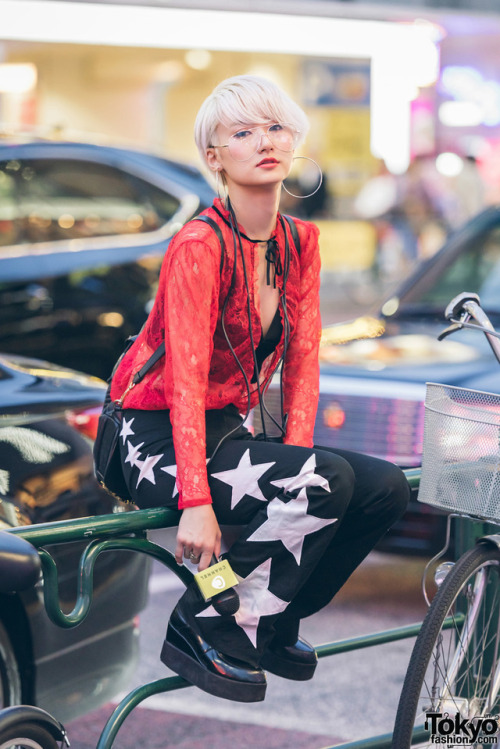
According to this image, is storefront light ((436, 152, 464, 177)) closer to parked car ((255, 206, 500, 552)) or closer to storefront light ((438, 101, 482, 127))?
storefront light ((438, 101, 482, 127))

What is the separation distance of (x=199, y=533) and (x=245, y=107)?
3.20 feet

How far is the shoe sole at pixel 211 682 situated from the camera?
8.25ft

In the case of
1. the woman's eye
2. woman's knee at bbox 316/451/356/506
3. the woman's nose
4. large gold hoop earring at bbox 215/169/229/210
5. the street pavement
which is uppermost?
the woman's eye

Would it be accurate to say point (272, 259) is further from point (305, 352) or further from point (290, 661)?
point (290, 661)

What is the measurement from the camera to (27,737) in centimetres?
238

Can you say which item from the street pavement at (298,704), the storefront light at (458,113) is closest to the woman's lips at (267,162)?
the street pavement at (298,704)

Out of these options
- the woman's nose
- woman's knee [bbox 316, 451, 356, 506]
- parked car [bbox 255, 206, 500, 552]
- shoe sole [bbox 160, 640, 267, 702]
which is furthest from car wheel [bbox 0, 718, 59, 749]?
parked car [bbox 255, 206, 500, 552]

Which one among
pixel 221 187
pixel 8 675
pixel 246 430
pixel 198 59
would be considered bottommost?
pixel 8 675

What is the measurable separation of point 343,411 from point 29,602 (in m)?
2.21

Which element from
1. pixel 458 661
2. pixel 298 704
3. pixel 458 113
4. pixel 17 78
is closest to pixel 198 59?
pixel 17 78

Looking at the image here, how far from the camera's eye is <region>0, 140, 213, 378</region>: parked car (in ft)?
24.4

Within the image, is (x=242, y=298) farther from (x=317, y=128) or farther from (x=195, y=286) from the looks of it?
(x=317, y=128)

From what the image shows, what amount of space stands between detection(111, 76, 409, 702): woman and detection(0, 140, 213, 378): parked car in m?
4.58

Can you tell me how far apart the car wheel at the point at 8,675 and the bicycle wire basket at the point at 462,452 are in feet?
3.85
